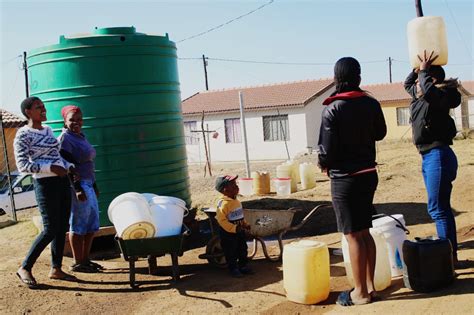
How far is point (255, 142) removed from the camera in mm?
26203

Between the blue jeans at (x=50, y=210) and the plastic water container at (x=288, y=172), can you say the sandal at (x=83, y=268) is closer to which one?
the blue jeans at (x=50, y=210)

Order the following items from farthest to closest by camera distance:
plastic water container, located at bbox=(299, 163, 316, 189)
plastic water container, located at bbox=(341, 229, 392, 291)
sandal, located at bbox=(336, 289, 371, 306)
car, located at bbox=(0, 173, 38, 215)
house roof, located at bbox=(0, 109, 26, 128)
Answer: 1. house roof, located at bbox=(0, 109, 26, 128)
2. car, located at bbox=(0, 173, 38, 215)
3. plastic water container, located at bbox=(299, 163, 316, 189)
4. plastic water container, located at bbox=(341, 229, 392, 291)
5. sandal, located at bbox=(336, 289, 371, 306)

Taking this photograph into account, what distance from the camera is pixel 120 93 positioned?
6.61 meters

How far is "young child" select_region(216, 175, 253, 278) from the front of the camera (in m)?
5.45

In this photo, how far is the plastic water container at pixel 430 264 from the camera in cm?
419

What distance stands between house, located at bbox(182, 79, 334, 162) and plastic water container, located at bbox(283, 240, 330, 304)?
1954cm

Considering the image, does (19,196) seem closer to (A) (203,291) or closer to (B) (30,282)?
(B) (30,282)

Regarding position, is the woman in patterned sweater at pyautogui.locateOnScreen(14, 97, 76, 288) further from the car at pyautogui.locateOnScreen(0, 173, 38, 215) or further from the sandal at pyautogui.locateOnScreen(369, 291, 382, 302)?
the car at pyautogui.locateOnScreen(0, 173, 38, 215)

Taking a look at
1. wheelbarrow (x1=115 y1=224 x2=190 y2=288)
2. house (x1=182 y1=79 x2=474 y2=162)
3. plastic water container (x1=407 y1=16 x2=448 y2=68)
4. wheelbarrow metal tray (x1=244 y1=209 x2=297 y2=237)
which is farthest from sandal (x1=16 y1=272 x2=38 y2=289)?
house (x1=182 y1=79 x2=474 y2=162)

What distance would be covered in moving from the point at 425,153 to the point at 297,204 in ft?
13.8

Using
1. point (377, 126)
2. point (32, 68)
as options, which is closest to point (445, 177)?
point (377, 126)

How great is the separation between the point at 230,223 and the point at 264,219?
480 mm

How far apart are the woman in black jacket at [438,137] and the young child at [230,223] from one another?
1900 mm

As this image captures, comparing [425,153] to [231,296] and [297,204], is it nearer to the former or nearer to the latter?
[231,296]
